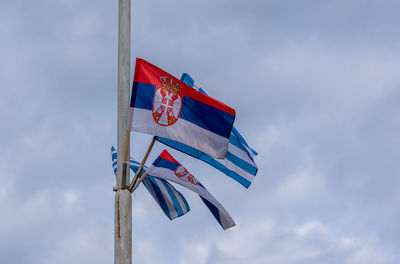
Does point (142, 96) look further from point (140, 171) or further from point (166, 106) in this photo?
point (140, 171)

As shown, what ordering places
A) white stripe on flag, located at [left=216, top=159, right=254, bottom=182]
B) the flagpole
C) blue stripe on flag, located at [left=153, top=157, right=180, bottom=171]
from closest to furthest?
the flagpole < blue stripe on flag, located at [left=153, top=157, right=180, bottom=171] < white stripe on flag, located at [left=216, top=159, right=254, bottom=182]

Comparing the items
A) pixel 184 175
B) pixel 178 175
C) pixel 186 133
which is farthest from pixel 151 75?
pixel 184 175

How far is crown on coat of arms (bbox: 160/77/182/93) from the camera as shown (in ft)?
42.9

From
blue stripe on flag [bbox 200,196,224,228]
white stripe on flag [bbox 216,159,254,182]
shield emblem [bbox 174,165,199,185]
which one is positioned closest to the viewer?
shield emblem [bbox 174,165,199,185]

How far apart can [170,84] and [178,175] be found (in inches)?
111

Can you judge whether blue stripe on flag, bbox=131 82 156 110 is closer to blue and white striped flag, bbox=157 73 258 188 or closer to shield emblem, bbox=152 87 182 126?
shield emblem, bbox=152 87 182 126

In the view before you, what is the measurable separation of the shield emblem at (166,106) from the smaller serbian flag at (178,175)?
168cm

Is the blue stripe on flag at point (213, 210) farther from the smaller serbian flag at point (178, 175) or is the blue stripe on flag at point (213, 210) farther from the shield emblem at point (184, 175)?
the shield emblem at point (184, 175)

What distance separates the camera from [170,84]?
1320 centimetres

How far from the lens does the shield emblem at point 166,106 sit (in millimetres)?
12789

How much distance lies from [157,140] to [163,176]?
3.75 feet

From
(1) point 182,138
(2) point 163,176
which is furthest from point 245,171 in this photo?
(1) point 182,138

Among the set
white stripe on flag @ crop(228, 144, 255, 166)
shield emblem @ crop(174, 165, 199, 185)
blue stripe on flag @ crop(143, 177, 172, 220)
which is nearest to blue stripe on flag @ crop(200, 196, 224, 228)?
blue stripe on flag @ crop(143, 177, 172, 220)

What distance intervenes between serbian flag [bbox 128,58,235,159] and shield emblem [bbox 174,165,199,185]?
6.19 ft
